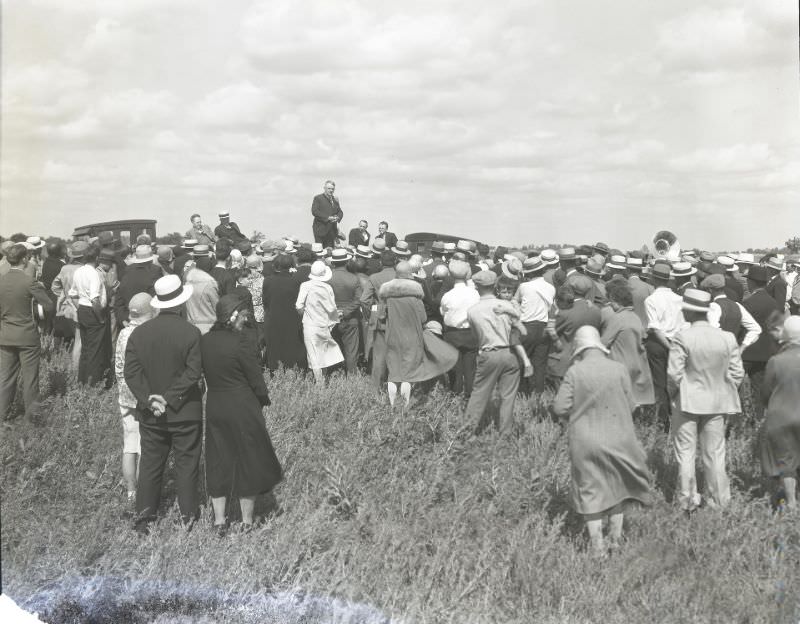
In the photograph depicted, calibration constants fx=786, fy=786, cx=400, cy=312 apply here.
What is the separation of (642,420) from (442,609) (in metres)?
5.26

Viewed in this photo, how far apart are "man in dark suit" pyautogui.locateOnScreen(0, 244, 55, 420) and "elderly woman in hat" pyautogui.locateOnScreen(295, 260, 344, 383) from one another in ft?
11.0

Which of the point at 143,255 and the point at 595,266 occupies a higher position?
the point at 143,255

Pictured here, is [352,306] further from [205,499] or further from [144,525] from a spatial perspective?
[144,525]

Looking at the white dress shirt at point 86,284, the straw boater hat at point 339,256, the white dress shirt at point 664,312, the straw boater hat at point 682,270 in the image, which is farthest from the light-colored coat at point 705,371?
the white dress shirt at point 86,284

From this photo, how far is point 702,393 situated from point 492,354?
236 cm

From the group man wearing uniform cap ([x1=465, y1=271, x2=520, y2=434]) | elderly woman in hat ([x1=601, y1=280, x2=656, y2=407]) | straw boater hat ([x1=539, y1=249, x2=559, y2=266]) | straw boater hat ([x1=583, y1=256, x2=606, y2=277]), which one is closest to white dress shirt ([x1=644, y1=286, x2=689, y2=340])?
elderly woman in hat ([x1=601, y1=280, x2=656, y2=407])

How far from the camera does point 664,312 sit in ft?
29.4

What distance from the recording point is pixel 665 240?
43.0 ft

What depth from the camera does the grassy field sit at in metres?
5.41

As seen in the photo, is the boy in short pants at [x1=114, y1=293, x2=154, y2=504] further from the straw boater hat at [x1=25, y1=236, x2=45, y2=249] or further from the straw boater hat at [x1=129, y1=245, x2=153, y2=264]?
the straw boater hat at [x1=25, y1=236, x2=45, y2=249]

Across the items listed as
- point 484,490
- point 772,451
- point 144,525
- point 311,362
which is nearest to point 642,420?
point 772,451

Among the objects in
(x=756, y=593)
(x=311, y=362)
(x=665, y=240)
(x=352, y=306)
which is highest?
(x=665, y=240)

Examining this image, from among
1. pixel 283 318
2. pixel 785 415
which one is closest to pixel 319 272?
pixel 283 318

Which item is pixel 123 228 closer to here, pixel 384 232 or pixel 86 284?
pixel 384 232
